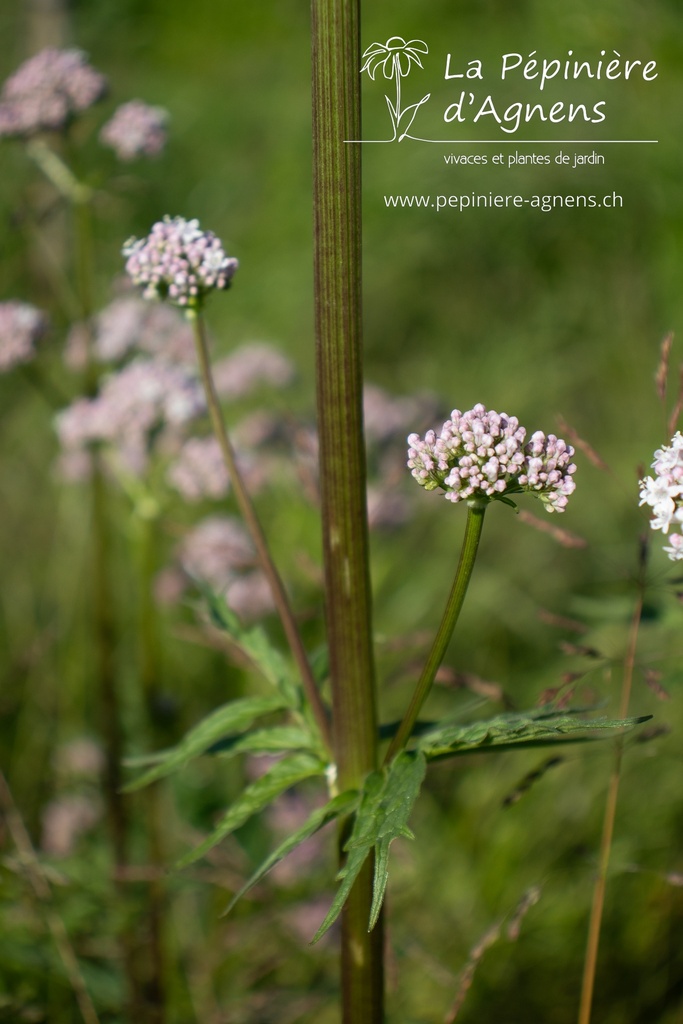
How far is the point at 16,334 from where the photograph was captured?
2252 mm

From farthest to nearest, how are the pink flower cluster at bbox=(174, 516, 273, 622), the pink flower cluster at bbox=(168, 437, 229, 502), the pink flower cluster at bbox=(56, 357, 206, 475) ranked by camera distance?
1. the pink flower cluster at bbox=(174, 516, 273, 622)
2. the pink flower cluster at bbox=(168, 437, 229, 502)
3. the pink flower cluster at bbox=(56, 357, 206, 475)

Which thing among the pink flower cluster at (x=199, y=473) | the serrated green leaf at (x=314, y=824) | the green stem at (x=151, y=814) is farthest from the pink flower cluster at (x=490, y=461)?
the pink flower cluster at (x=199, y=473)

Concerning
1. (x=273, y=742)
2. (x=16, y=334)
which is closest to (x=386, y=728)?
(x=273, y=742)

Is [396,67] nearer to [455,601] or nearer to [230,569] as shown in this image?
[455,601]

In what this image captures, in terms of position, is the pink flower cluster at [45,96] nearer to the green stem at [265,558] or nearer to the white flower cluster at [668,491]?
the green stem at [265,558]

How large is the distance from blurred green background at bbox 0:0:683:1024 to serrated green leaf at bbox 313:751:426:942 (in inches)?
14.0

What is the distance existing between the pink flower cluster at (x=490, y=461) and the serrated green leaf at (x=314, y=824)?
1.40 ft

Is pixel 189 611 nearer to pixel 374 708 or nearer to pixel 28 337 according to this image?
pixel 28 337

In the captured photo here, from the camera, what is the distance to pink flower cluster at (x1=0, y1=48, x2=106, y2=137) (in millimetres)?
2162

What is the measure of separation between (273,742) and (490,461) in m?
0.56

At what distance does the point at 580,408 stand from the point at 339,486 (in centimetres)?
384

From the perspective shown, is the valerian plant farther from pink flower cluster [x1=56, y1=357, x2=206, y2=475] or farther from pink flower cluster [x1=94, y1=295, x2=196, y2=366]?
pink flower cluster [x1=94, y1=295, x2=196, y2=366]

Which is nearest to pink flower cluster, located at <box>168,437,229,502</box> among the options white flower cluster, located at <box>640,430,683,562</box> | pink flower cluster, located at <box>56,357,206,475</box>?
pink flower cluster, located at <box>56,357,206,475</box>

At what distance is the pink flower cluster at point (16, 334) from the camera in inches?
88.4
